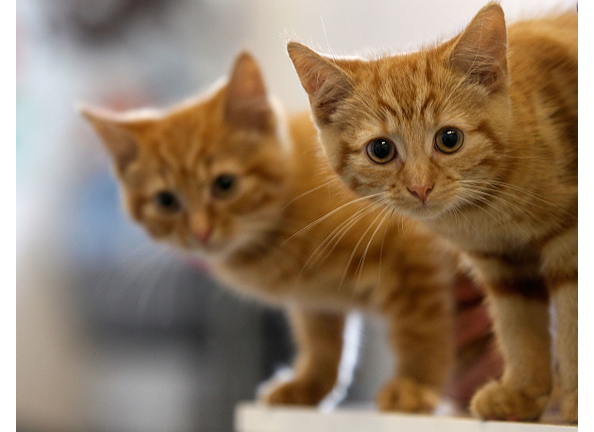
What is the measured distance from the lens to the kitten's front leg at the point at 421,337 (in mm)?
1069

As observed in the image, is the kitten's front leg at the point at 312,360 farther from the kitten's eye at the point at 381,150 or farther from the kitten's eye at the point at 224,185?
the kitten's eye at the point at 381,150

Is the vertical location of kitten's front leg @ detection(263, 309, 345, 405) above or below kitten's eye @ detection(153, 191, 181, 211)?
below

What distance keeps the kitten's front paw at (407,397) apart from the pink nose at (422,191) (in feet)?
1.38

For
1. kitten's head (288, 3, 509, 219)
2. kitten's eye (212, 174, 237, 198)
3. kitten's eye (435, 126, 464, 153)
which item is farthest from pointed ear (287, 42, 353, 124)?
kitten's eye (212, 174, 237, 198)

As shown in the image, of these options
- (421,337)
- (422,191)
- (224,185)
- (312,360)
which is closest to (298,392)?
(312,360)

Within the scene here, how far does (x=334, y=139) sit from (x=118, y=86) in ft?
3.79

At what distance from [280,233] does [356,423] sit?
1.27 feet

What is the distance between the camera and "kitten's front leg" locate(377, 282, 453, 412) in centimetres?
107

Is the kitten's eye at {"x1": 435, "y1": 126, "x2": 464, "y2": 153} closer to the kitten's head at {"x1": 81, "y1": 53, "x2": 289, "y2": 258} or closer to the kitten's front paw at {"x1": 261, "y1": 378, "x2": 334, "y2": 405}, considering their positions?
the kitten's head at {"x1": 81, "y1": 53, "x2": 289, "y2": 258}

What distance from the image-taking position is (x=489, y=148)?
0.72m

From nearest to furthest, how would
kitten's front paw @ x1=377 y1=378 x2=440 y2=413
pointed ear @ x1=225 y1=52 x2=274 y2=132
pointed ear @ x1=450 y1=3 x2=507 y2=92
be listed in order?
pointed ear @ x1=450 y1=3 x2=507 y2=92 → kitten's front paw @ x1=377 y1=378 x2=440 y2=413 → pointed ear @ x1=225 y1=52 x2=274 y2=132

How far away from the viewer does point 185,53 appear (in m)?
1.71

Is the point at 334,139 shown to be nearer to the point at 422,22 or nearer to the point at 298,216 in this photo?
the point at 422,22
